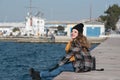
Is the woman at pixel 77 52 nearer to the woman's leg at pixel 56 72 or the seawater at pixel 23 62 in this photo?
the woman's leg at pixel 56 72

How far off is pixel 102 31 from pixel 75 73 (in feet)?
277

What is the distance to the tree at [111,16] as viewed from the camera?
11612 cm

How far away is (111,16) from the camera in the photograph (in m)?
118

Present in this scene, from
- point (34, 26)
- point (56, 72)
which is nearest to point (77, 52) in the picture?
point (56, 72)

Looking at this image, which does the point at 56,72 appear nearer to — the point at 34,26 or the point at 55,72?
the point at 55,72

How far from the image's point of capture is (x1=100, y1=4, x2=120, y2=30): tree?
116119mm

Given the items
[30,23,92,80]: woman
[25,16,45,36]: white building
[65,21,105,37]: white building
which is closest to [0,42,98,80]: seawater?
[30,23,92,80]: woman

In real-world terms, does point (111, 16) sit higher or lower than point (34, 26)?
higher

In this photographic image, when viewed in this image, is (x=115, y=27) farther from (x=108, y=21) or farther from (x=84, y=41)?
(x=84, y=41)

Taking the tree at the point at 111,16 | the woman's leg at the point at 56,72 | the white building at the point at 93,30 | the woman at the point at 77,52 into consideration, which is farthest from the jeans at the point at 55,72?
the tree at the point at 111,16

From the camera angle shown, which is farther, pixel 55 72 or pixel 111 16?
pixel 111 16

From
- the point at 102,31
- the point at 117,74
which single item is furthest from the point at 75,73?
the point at 102,31

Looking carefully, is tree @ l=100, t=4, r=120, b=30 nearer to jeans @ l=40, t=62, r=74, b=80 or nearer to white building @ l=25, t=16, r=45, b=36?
white building @ l=25, t=16, r=45, b=36

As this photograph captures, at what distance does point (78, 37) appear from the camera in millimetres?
12883
